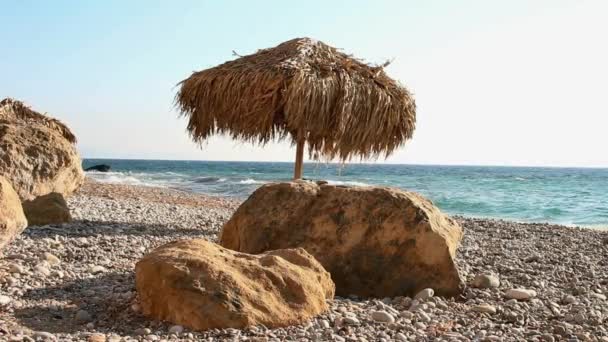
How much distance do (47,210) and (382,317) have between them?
4.73 metres

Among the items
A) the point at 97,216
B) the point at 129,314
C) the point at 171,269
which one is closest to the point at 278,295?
the point at 171,269

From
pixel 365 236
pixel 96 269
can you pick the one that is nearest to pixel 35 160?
pixel 96 269

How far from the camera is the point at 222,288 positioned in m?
3.31

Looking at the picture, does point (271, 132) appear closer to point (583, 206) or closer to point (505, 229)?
point (505, 229)

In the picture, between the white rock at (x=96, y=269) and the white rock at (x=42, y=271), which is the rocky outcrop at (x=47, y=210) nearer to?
the white rock at (x=96, y=269)

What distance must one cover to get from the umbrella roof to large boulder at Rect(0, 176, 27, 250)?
179 inches

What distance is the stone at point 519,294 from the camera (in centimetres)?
441

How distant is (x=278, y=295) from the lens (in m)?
3.49

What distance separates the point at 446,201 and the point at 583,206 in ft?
13.6

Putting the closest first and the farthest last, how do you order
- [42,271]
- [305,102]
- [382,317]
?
[382,317]
[42,271]
[305,102]

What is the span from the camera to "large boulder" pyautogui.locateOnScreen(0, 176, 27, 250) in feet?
11.9

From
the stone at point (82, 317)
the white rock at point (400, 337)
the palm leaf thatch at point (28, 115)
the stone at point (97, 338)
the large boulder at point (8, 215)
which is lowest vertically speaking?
the stone at point (82, 317)

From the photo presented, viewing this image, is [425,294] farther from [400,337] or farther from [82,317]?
[82,317]

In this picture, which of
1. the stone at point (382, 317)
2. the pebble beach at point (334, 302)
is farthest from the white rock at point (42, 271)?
the stone at point (382, 317)
